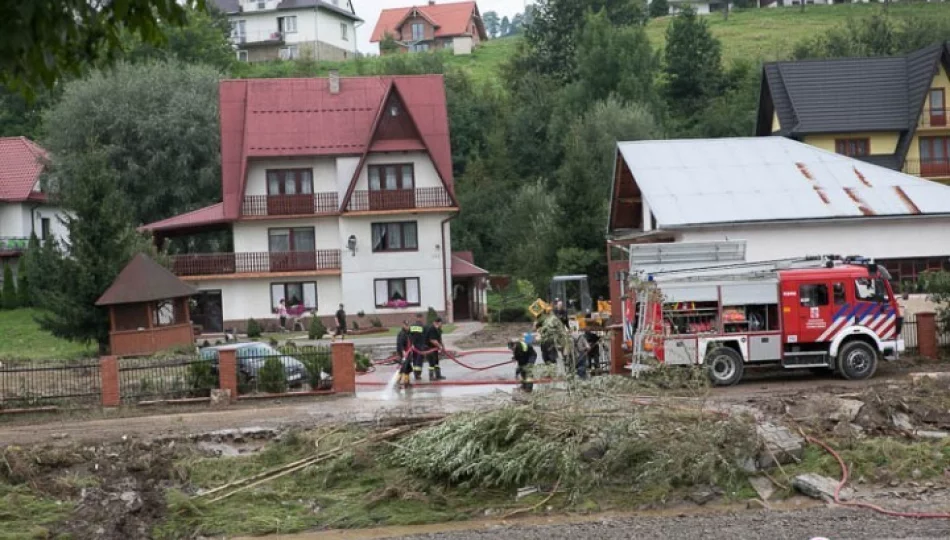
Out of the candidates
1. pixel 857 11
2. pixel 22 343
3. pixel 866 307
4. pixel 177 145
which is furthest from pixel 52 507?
pixel 857 11

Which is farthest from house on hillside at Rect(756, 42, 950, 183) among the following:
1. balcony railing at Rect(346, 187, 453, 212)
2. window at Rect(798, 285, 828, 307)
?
window at Rect(798, 285, 828, 307)

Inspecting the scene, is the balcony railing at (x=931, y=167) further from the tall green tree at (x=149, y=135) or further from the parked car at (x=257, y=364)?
the parked car at (x=257, y=364)

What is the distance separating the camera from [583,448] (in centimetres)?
1772

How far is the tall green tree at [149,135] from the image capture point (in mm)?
54812

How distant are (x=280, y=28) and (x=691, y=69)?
121 ft

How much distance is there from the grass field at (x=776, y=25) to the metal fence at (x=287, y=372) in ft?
209

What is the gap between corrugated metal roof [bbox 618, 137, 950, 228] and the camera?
34594mm

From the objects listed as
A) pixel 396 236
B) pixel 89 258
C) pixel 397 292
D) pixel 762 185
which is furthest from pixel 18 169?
pixel 762 185

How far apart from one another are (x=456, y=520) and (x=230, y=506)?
348cm

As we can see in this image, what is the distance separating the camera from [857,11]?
10306 centimetres

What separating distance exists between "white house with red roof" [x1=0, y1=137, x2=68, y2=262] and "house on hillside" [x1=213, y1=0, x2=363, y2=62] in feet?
111

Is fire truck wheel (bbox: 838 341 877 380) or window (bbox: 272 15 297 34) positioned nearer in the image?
fire truck wheel (bbox: 838 341 877 380)

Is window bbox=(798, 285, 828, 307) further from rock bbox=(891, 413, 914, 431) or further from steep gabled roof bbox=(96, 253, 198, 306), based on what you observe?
steep gabled roof bbox=(96, 253, 198, 306)

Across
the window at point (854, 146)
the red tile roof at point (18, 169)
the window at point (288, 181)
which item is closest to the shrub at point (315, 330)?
the window at point (288, 181)
